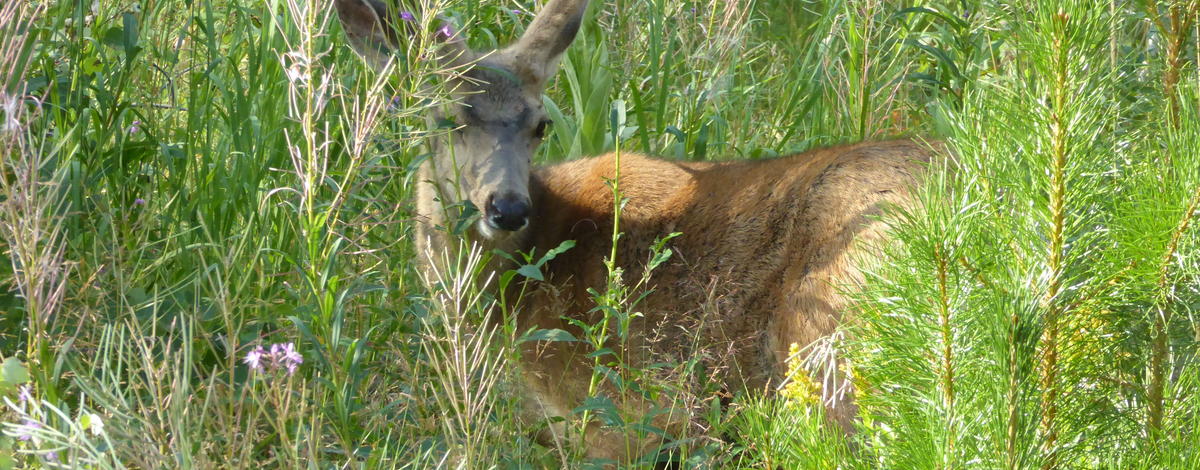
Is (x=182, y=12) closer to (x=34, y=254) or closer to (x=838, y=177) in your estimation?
(x=838, y=177)

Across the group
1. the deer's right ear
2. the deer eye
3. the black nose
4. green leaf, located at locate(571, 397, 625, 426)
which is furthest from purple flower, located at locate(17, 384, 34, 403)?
the deer eye

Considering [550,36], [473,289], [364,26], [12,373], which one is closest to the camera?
[12,373]

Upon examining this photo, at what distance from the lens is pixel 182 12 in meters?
5.63

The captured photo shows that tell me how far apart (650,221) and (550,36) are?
889mm

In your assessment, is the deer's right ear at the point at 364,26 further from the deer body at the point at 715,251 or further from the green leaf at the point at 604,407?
the green leaf at the point at 604,407

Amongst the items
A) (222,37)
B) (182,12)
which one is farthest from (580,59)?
(182,12)

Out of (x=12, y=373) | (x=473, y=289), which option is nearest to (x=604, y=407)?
(x=473, y=289)

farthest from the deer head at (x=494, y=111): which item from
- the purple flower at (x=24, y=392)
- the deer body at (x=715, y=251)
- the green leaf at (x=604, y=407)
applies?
the purple flower at (x=24, y=392)

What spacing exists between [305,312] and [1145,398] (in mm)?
2025

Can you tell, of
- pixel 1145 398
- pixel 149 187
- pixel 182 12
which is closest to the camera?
pixel 1145 398

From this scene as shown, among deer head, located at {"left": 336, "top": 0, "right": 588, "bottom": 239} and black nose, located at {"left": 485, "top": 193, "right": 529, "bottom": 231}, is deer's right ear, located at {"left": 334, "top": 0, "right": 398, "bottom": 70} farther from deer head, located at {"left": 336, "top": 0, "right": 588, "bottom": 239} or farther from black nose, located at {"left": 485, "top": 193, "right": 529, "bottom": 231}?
black nose, located at {"left": 485, "top": 193, "right": 529, "bottom": 231}

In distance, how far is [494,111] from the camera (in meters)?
4.57

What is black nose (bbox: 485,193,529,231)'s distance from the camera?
13.9 ft

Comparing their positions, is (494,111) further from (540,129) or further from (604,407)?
(604,407)
